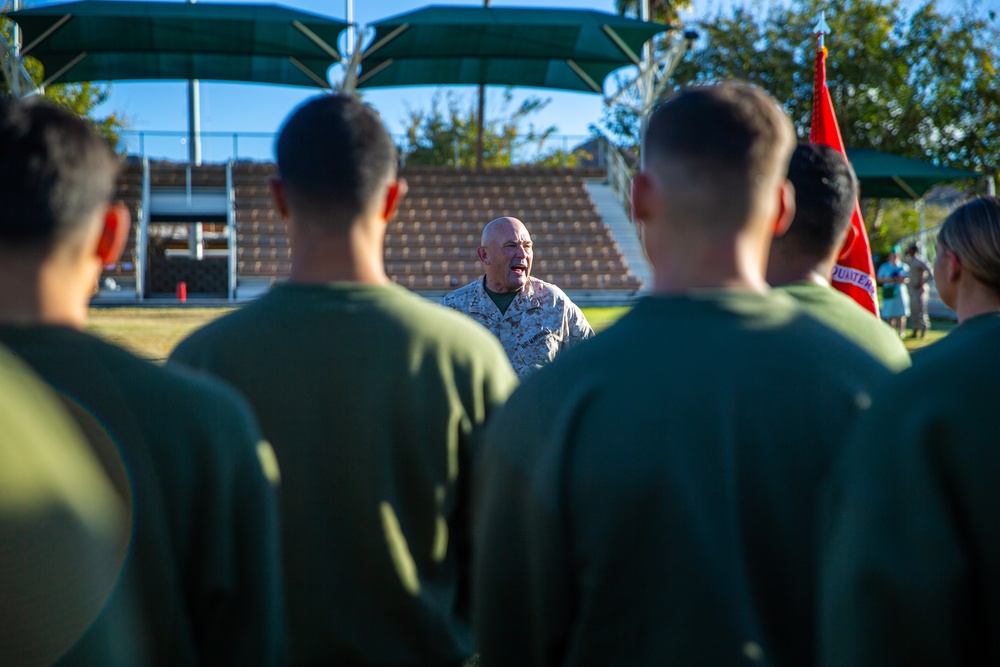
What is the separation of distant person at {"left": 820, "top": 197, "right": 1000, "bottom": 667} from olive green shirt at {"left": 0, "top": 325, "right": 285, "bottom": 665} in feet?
3.13

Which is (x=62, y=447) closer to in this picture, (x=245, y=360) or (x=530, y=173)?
(x=245, y=360)

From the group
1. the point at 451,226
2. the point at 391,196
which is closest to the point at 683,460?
the point at 391,196

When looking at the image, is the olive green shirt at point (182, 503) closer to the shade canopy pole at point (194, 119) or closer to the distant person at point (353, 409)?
the distant person at point (353, 409)

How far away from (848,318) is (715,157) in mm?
1038

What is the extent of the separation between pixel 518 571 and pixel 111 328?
1359 centimetres

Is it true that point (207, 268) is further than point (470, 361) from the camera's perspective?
Yes

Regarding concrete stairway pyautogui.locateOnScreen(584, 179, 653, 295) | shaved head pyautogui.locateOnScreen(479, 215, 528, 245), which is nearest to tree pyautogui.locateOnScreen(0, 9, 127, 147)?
concrete stairway pyautogui.locateOnScreen(584, 179, 653, 295)

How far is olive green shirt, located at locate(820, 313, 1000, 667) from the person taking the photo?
53.1 inches

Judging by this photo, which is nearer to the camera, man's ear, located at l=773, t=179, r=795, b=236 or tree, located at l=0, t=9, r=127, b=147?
man's ear, located at l=773, t=179, r=795, b=236

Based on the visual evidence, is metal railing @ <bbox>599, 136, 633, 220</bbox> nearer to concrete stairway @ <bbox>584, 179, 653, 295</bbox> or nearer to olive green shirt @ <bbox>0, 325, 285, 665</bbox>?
concrete stairway @ <bbox>584, 179, 653, 295</bbox>

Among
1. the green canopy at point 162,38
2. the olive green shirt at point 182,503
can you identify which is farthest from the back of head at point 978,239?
the green canopy at point 162,38

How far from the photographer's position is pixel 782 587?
5.14 feet

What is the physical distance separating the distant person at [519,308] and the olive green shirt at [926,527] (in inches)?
144

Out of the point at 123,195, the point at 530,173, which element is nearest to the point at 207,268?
the point at 123,195
